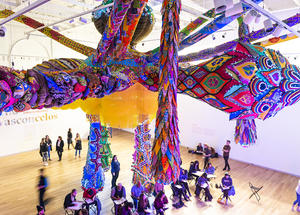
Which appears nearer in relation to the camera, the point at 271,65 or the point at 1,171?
the point at 271,65

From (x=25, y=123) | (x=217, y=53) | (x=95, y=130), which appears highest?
(x=217, y=53)

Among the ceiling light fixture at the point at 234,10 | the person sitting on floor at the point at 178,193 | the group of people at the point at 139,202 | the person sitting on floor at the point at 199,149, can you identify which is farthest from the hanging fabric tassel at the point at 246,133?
the person sitting on floor at the point at 199,149

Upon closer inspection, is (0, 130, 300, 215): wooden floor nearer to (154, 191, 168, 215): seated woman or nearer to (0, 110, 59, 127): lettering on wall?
(154, 191, 168, 215): seated woman

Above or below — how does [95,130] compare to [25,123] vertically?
above

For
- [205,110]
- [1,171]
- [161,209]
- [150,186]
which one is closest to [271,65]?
[161,209]

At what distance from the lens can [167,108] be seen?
1342 millimetres

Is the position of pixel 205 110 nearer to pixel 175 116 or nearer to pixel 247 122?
pixel 247 122

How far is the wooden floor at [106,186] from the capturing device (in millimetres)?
5512

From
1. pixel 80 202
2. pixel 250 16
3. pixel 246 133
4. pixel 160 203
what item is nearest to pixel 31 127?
pixel 80 202

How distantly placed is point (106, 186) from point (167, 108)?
19.2 feet

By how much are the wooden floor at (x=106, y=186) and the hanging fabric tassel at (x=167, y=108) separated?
4.59 m

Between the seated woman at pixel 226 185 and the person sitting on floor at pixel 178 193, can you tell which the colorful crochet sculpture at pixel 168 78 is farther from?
the seated woman at pixel 226 185

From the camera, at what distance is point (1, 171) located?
774cm

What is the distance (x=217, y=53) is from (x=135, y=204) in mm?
4186
